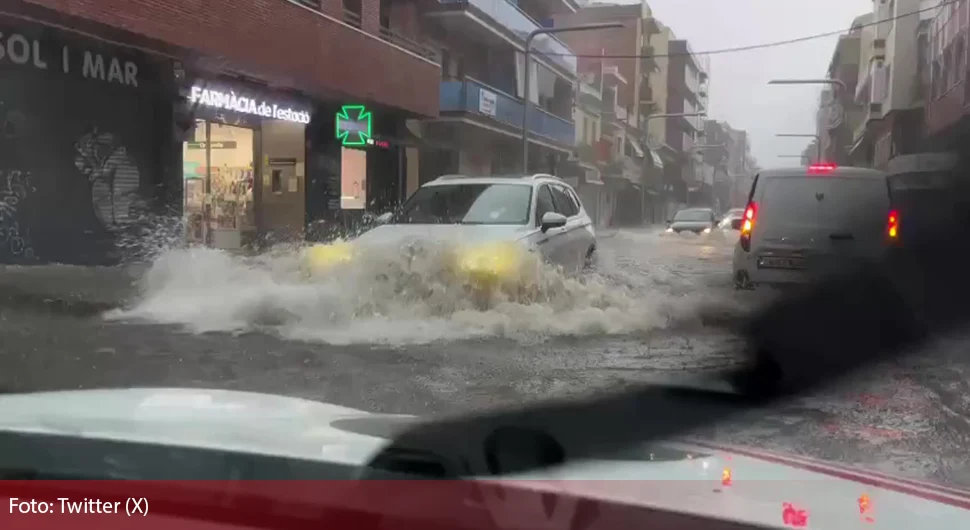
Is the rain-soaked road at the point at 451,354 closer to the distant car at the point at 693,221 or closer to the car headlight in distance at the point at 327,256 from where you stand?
the car headlight in distance at the point at 327,256

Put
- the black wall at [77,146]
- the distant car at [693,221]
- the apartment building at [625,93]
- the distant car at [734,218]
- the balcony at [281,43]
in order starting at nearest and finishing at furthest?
the apartment building at [625,93] → the distant car at [734,218] → the black wall at [77,146] → the balcony at [281,43] → the distant car at [693,221]

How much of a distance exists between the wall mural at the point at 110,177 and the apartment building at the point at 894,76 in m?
9.25

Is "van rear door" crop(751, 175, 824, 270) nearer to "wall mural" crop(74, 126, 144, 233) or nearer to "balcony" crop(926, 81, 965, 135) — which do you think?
"balcony" crop(926, 81, 965, 135)

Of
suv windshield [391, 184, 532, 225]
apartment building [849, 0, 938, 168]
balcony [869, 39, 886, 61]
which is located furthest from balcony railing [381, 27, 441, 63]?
balcony [869, 39, 886, 61]

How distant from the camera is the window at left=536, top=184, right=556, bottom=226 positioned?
888cm

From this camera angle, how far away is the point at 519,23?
1246 centimetres

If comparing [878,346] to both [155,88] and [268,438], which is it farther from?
[155,88]

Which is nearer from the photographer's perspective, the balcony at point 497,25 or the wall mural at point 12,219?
the balcony at point 497,25

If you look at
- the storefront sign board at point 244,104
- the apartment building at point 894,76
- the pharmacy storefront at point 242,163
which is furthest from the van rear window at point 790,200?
the storefront sign board at point 244,104

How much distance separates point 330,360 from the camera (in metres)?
5.90

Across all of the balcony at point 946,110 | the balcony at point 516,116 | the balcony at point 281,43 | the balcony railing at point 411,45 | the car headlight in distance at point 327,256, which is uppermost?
the balcony railing at point 411,45

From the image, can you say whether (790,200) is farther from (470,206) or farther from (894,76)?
(470,206)

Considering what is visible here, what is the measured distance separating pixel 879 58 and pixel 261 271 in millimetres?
5444

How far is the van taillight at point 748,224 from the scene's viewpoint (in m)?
8.48
